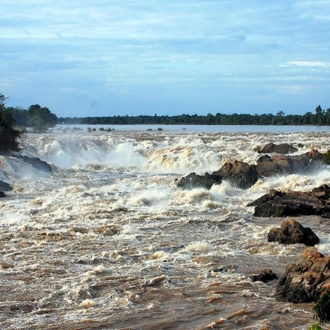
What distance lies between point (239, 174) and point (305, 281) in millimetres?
14179

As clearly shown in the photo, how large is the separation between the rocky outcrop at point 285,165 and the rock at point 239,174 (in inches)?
30.9

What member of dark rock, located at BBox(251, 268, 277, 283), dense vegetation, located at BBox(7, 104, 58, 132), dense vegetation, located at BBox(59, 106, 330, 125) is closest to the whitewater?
dark rock, located at BBox(251, 268, 277, 283)

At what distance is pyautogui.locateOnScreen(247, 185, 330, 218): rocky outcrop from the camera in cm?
1756

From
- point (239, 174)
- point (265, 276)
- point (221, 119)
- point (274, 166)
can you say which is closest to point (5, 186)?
point (239, 174)

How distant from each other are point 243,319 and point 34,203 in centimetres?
1245

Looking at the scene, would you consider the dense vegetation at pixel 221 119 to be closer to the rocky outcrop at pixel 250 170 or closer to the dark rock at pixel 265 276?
the rocky outcrop at pixel 250 170

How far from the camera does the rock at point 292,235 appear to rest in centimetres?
1351

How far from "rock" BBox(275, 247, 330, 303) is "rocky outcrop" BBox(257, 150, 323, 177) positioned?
48.3 feet

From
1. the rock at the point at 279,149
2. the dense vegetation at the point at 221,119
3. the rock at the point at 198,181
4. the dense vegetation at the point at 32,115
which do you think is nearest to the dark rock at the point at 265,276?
the rock at the point at 198,181

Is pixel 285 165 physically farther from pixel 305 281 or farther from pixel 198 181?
pixel 305 281

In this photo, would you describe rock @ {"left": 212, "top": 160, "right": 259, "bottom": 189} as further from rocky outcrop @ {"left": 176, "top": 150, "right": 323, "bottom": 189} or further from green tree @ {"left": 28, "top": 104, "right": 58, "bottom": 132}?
green tree @ {"left": 28, "top": 104, "right": 58, "bottom": 132}

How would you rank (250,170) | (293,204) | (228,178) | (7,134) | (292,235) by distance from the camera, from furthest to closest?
1. (7,134)
2. (250,170)
3. (228,178)
4. (293,204)
5. (292,235)

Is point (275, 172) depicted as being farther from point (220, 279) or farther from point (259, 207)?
point (220, 279)

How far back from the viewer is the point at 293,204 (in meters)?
18.0
